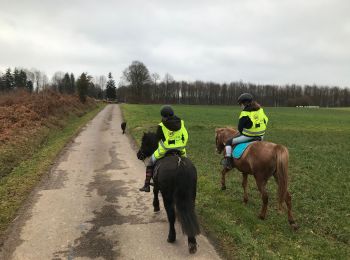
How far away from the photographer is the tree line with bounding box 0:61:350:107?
110m

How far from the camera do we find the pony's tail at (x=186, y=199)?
6.13 m

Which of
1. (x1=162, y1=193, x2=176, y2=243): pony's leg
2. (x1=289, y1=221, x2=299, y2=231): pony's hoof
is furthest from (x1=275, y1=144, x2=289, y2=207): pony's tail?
(x1=162, y1=193, x2=176, y2=243): pony's leg

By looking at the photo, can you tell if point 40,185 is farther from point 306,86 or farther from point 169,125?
point 306,86

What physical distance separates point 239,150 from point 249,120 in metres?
0.87

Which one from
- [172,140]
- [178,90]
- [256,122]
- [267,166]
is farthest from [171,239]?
[178,90]

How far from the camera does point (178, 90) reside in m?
154

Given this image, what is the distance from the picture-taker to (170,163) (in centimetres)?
666

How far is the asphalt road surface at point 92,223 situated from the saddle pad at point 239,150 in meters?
2.47

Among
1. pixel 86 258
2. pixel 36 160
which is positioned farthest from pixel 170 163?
pixel 36 160

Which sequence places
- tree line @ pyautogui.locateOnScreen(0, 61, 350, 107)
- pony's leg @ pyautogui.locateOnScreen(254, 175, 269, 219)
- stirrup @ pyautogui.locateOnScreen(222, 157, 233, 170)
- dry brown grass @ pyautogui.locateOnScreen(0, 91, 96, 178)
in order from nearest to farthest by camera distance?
pony's leg @ pyautogui.locateOnScreen(254, 175, 269, 219)
stirrup @ pyautogui.locateOnScreen(222, 157, 233, 170)
dry brown grass @ pyautogui.locateOnScreen(0, 91, 96, 178)
tree line @ pyautogui.locateOnScreen(0, 61, 350, 107)

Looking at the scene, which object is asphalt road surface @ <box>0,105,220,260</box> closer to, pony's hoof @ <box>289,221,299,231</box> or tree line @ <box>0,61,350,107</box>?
pony's hoof @ <box>289,221,299,231</box>

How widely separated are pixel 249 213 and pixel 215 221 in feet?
3.75

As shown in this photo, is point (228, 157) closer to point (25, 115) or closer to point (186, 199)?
point (186, 199)

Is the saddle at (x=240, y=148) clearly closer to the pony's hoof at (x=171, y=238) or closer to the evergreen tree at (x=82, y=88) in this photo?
the pony's hoof at (x=171, y=238)
